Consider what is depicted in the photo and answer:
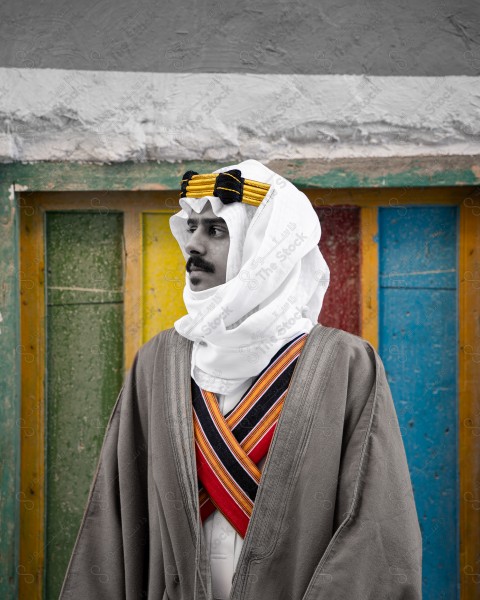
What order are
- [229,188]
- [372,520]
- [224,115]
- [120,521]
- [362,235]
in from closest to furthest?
[372,520], [229,188], [120,521], [224,115], [362,235]

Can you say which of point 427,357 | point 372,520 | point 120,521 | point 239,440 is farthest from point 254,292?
point 427,357

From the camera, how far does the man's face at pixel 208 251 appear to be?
1800mm

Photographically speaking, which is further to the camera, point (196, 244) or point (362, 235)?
point (362, 235)

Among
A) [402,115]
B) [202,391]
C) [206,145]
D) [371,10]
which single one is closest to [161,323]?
[206,145]

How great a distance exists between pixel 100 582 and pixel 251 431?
0.67 m

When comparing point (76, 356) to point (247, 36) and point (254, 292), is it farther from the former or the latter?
point (247, 36)

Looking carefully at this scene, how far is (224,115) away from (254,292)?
1084 mm

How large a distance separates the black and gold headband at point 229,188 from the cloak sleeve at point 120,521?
23.1 inches

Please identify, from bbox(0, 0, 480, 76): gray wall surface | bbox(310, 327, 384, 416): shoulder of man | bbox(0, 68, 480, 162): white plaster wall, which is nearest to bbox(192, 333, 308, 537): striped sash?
bbox(310, 327, 384, 416): shoulder of man

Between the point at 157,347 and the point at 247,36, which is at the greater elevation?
the point at 247,36

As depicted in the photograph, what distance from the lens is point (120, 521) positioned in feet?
6.19

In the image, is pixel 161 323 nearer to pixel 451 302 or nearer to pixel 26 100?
pixel 26 100

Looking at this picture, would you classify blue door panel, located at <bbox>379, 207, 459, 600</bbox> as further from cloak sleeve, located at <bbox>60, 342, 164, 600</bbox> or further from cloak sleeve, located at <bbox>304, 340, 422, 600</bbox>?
cloak sleeve, located at <bbox>60, 342, 164, 600</bbox>

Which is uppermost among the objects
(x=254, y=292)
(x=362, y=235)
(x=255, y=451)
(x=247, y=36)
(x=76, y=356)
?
(x=247, y=36)
